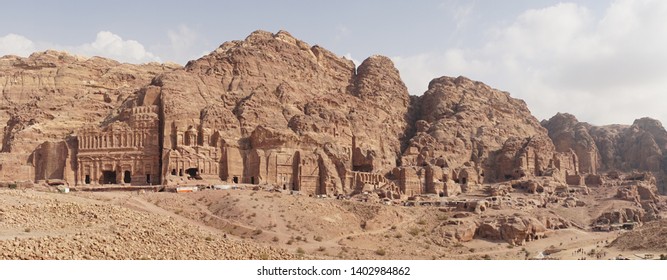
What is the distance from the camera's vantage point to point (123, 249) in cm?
3062

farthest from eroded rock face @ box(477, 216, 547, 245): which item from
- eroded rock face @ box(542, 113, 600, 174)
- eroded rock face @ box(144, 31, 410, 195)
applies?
eroded rock face @ box(542, 113, 600, 174)

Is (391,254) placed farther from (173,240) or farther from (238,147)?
(238,147)

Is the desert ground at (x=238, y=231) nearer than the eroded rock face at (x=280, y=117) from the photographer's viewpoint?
Yes

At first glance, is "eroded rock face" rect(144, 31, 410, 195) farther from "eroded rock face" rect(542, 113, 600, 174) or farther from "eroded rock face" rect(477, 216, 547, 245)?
"eroded rock face" rect(542, 113, 600, 174)

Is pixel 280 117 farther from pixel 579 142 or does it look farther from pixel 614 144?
pixel 614 144

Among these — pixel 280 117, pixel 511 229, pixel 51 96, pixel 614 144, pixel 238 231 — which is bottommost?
pixel 511 229

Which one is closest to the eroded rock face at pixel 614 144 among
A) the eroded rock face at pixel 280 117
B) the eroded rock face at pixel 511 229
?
the eroded rock face at pixel 280 117

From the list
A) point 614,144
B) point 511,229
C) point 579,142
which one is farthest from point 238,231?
point 614,144

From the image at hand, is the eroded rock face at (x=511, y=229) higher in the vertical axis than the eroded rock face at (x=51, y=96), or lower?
lower

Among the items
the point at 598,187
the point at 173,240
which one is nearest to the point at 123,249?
the point at 173,240

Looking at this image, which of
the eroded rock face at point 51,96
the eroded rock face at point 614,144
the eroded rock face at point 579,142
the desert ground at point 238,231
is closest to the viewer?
the desert ground at point 238,231

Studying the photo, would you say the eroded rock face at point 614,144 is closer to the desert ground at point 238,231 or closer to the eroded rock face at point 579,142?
the eroded rock face at point 579,142

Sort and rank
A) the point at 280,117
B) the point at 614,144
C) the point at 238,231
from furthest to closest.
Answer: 1. the point at 614,144
2. the point at 280,117
3. the point at 238,231

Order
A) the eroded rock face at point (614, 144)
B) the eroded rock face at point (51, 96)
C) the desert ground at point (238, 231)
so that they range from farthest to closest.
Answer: the eroded rock face at point (614, 144)
the eroded rock face at point (51, 96)
the desert ground at point (238, 231)
